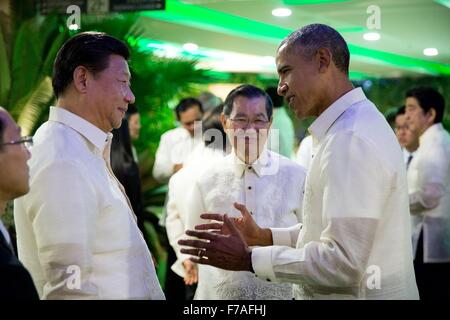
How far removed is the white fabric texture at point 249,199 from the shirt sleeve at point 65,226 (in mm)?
1023

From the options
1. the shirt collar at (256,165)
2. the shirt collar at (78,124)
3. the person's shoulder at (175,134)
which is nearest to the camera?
the shirt collar at (78,124)

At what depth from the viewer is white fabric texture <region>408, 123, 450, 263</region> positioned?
457 centimetres

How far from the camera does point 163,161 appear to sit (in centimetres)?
585

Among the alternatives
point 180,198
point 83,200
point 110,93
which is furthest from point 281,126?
point 83,200

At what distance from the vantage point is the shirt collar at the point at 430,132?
474 centimetres

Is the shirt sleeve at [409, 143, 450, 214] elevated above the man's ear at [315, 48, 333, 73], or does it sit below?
below

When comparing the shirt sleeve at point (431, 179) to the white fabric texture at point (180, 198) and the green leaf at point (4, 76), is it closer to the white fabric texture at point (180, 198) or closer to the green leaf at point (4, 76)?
the white fabric texture at point (180, 198)

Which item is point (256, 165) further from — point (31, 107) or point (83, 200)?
point (31, 107)

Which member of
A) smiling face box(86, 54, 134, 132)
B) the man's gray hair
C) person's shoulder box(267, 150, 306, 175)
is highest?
the man's gray hair

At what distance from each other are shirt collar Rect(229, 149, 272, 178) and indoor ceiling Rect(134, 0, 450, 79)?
2170 millimetres

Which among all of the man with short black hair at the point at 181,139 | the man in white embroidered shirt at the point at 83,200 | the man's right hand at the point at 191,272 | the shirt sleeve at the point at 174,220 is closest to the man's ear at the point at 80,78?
the man in white embroidered shirt at the point at 83,200

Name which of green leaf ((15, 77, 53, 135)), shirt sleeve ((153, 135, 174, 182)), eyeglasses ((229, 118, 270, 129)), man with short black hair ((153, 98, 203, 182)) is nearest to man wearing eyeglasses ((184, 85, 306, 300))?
eyeglasses ((229, 118, 270, 129))

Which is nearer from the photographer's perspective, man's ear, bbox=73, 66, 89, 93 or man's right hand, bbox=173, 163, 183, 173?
man's ear, bbox=73, 66, 89, 93

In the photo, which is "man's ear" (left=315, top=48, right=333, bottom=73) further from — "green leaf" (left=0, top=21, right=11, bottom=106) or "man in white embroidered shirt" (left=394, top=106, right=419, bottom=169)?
"green leaf" (left=0, top=21, right=11, bottom=106)
